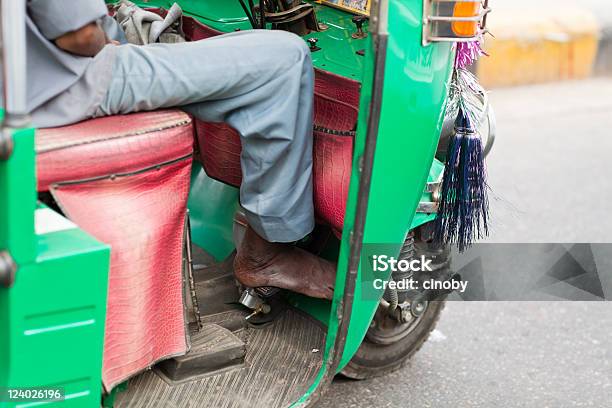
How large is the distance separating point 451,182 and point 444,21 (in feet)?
1.98

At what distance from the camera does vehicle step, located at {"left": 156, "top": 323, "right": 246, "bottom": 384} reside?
2391mm

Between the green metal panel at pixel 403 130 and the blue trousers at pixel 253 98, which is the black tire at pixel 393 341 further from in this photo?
the blue trousers at pixel 253 98

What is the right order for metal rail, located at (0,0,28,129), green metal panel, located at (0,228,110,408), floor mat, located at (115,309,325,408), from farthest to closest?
floor mat, located at (115,309,325,408) < green metal panel, located at (0,228,110,408) < metal rail, located at (0,0,28,129)

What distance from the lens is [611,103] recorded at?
23.1 feet

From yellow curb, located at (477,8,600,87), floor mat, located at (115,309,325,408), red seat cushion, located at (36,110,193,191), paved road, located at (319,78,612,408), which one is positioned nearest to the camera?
red seat cushion, located at (36,110,193,191)

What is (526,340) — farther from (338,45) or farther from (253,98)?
(253,98)

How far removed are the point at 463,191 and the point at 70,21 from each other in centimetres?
127

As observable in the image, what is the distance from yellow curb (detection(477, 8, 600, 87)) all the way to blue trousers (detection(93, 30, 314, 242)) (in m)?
4.94

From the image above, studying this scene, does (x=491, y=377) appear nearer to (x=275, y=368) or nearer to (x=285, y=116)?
(x=275, y=368)

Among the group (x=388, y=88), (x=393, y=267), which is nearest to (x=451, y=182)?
(x=393, y=267)

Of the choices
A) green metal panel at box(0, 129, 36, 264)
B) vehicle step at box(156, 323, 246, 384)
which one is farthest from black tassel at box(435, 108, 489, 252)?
green metal panel at box(0, 129, 36, 264)

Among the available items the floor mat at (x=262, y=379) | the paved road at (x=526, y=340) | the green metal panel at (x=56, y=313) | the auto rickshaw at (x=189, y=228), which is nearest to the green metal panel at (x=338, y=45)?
the auto rickshaw at (x=189, y=228)

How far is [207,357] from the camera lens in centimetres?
243

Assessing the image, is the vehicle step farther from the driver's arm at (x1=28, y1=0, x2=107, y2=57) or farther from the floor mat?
the driver's arm at (x1=28, y1=0, x2=107, y2=57)
